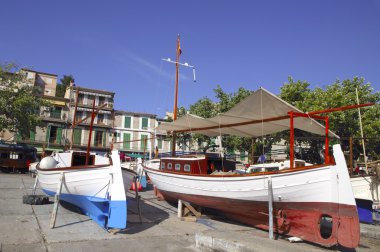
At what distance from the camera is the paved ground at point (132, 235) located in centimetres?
627

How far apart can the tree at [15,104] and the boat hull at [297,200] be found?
20349 millimetres

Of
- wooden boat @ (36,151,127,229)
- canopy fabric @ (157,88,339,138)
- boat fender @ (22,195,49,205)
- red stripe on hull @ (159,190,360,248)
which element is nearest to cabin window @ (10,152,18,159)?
boat fender @ (22,195,49,205)

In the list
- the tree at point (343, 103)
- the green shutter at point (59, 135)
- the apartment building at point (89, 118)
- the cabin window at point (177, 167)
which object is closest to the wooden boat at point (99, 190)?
the cabin window at point (177, 167)

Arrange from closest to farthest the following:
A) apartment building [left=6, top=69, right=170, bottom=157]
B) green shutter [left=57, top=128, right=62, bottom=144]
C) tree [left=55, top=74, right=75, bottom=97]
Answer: apartment building [left=6, top=69, right=170, bottom=157]
green shutter [left=57, top=128, right=62, bottom=144]
tree [left=55, top=74, right=75, bottom=97]

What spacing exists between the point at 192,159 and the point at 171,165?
157 centimetres

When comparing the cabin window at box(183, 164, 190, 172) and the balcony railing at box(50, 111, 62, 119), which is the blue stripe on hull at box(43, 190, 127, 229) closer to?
the cabin window at box(183, 164, 190, 172)

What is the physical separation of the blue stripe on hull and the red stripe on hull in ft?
10.6

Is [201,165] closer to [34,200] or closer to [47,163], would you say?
[47,163]

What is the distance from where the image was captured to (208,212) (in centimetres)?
1157

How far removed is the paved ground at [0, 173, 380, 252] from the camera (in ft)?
20.6

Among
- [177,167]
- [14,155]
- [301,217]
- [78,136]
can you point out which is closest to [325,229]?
[301,217]

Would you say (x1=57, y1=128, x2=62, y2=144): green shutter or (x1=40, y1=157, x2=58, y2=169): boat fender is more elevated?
(x1=57, y1=128, x2=62, y2=144): green shutter

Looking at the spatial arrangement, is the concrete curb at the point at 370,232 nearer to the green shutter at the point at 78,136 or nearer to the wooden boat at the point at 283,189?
the wooden boat at the point at 283,189

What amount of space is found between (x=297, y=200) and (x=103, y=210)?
5136 millimetres
